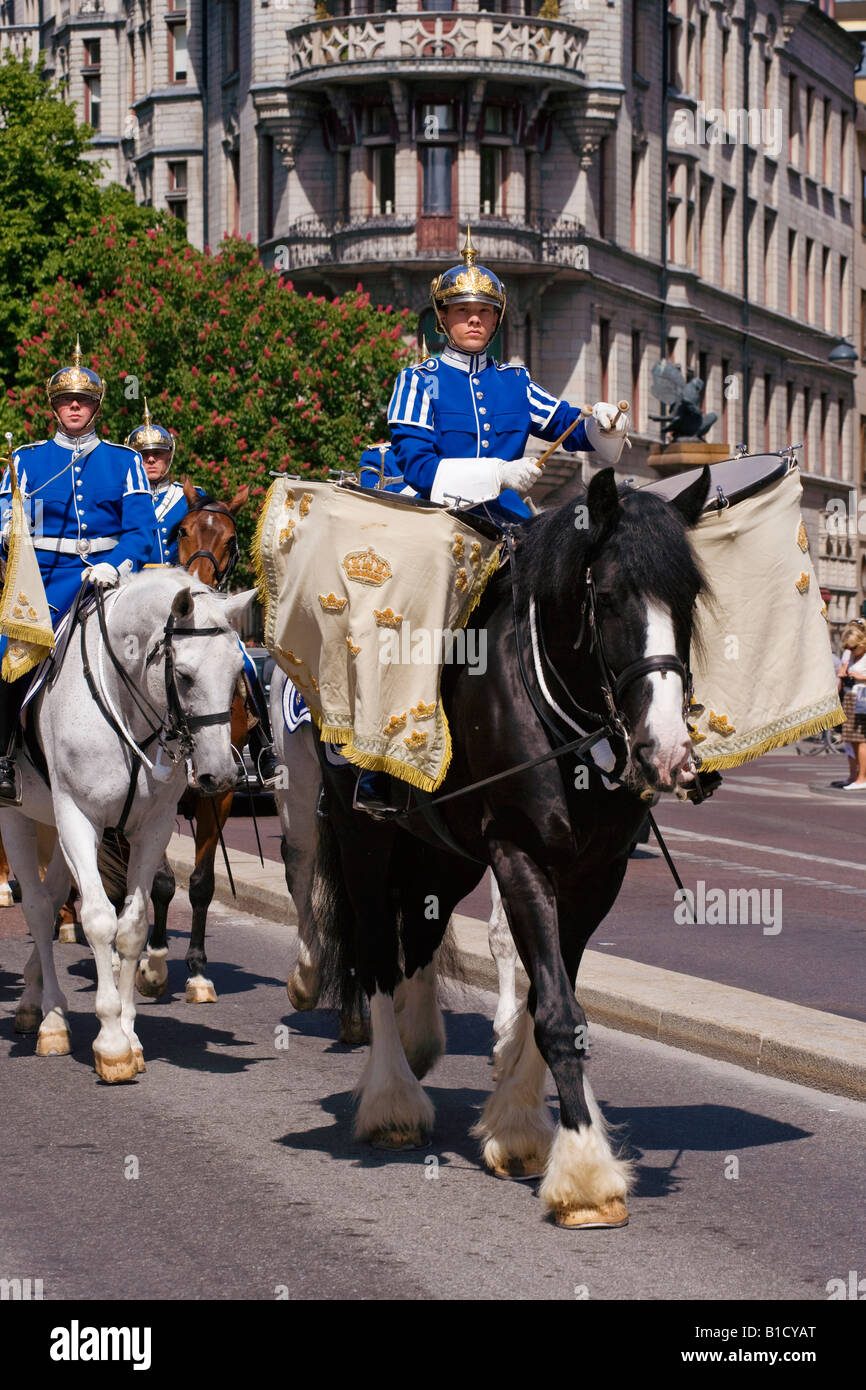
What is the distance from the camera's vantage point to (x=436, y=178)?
4775cm

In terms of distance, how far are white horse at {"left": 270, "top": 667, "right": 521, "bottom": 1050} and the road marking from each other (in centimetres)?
738

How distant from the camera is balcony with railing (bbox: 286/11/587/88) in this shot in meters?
46.9

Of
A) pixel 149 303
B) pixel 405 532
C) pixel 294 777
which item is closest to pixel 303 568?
pixel 405 532

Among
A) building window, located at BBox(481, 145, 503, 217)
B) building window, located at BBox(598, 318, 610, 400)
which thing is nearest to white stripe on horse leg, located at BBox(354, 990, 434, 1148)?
building window, located at BBox(481, 145, 503, 217)

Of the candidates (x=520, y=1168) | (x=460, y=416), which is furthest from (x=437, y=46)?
(x=520, y=1168)

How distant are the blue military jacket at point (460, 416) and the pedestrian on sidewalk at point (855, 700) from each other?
18662 millimetres

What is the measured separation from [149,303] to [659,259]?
18.7 m

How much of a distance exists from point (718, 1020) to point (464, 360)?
3003 millimetres

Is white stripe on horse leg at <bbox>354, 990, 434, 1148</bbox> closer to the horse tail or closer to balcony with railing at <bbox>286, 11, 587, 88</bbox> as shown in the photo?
the horse tail

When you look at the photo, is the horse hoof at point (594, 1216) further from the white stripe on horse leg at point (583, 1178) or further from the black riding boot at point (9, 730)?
the black riding boot at point (9, 730)

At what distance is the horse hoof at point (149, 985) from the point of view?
33.9ft

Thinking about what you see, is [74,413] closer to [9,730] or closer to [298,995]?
[9,730]

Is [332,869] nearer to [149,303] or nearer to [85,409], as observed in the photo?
[85,409]

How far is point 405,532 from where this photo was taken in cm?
696
